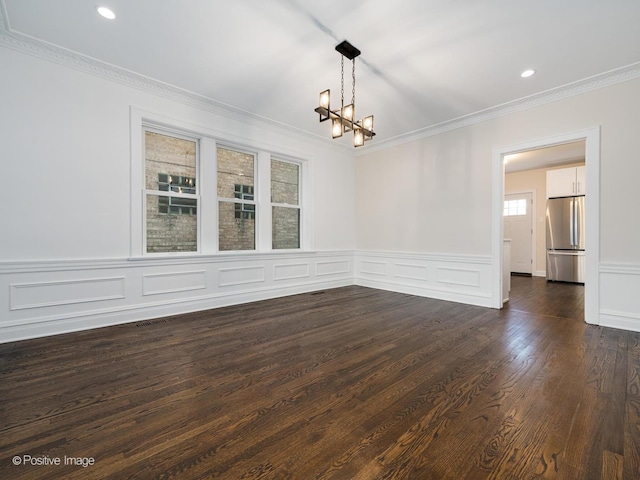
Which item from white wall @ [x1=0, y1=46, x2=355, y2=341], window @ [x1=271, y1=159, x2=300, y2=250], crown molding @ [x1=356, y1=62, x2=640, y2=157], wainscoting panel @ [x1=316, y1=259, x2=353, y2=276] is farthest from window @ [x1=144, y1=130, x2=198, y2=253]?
crown molding @ [x1=356, y1=62, x2=640, y2=157]

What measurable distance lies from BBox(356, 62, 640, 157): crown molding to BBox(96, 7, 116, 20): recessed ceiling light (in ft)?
14.0

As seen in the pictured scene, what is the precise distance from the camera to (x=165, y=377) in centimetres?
216

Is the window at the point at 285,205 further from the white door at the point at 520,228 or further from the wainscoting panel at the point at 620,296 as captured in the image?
the white door at the point at 520,228

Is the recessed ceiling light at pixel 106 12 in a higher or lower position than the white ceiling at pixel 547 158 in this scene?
higher

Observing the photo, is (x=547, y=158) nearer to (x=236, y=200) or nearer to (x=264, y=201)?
(x=264, y=201)

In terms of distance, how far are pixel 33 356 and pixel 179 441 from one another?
204 cm

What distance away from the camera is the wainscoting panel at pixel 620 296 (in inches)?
127

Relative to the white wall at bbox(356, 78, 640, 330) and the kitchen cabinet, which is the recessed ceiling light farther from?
the kitchen cabinet

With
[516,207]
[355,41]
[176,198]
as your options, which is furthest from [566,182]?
[176,198]

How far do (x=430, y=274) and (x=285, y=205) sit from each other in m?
2.82

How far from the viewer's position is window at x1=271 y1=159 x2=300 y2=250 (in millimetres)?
5129

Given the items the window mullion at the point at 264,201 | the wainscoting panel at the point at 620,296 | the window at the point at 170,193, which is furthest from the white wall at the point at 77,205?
the wainscoting panel at the point at 620,296

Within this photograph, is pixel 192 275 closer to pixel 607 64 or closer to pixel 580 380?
pixel 580 380

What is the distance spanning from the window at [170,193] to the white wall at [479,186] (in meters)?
3.39
